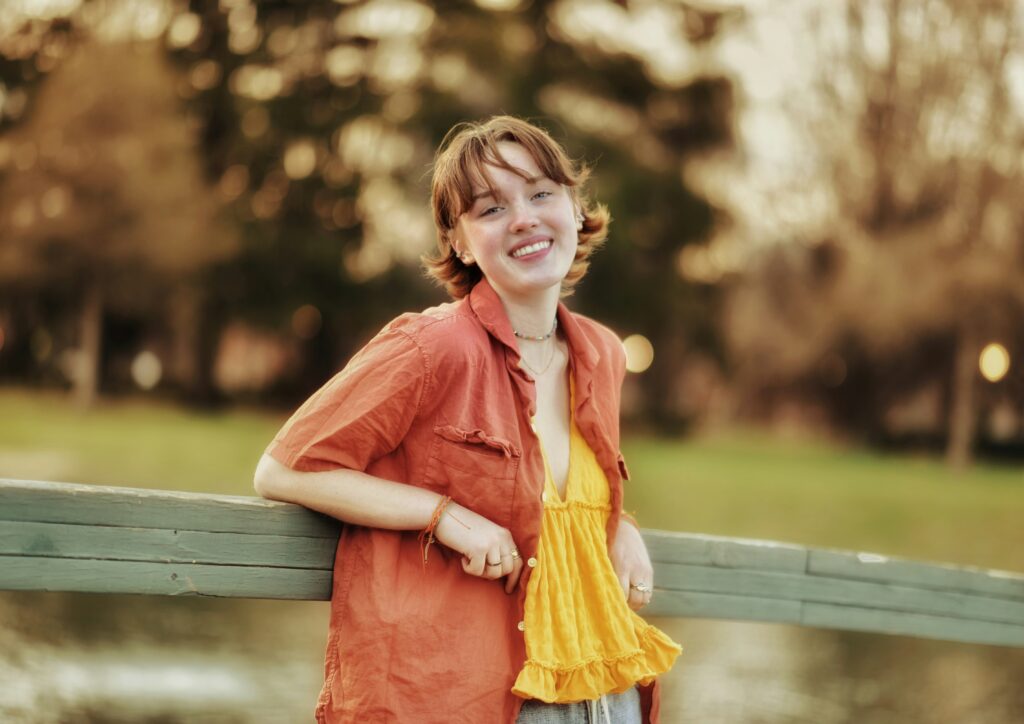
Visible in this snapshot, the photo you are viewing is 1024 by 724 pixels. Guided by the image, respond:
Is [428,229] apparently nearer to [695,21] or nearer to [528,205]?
[695,21]

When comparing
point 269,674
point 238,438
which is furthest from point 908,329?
point 269,674

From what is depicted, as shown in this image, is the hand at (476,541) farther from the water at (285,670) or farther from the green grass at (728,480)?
the green grass at (728,480)

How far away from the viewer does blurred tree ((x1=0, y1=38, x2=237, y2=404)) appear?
2231 cm

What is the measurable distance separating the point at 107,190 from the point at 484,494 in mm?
22284

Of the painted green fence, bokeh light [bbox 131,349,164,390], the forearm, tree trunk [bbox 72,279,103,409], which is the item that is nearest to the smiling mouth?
the forearm

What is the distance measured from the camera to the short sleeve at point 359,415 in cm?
200

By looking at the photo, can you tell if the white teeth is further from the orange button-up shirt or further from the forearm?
the forearm

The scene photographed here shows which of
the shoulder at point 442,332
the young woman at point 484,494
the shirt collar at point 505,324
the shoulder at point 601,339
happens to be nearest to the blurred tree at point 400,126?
the shoulder at point 601,339

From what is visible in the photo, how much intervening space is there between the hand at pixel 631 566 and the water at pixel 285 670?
2.92 metres

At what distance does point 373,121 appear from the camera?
76.9 feet

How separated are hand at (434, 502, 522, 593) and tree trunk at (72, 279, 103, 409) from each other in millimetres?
23436

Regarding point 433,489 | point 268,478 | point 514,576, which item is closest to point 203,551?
point 268,478

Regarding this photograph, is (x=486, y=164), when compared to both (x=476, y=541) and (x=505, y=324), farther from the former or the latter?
(x=476, y=541)

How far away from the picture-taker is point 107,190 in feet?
74.8
